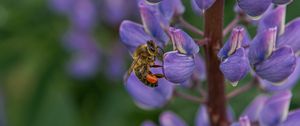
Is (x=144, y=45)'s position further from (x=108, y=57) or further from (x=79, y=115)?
(x=108, y=57)

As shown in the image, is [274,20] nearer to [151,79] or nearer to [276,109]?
[276,109]

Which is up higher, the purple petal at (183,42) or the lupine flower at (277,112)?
the purple petal at (183,42)

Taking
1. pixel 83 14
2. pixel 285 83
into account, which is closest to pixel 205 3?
pixel 285 83

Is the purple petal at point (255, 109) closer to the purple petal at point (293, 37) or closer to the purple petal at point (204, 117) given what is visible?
the purple petal at point (204, 117)

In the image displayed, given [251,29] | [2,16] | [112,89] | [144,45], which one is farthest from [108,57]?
[144,45]

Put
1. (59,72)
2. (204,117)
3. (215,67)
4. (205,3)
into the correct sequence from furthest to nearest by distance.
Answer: (59,72), (204,117), (215,67), (205,3)

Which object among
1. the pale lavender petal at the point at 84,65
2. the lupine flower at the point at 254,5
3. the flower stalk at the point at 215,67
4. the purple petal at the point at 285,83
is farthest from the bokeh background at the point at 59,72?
the lupine flower at the point at 254,5

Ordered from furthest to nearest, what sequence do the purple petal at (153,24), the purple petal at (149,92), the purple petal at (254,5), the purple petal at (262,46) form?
the purple petal at (149,92) → the purple petal at (153,24) → the purple petal at (262,46) → the purple petal at (254,5)
